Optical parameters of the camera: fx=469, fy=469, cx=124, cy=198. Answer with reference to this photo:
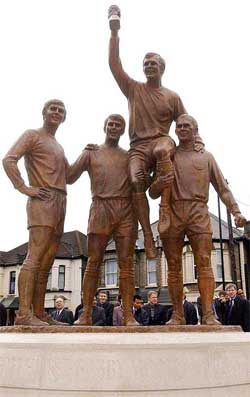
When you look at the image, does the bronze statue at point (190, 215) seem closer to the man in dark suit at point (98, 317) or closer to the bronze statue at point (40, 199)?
the bronze statue at point (40, 199)

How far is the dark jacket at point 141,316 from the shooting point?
765 cm

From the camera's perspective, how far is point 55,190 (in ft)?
18.4

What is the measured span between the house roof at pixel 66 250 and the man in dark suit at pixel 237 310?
2389cm

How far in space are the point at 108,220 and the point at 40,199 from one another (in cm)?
84

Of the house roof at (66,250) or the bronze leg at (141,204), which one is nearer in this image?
the bronze leg at (141,204)

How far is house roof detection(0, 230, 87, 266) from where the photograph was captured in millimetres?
32656

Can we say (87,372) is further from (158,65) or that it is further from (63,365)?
(158,65)

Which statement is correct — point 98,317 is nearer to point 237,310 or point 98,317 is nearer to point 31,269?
point 31,269

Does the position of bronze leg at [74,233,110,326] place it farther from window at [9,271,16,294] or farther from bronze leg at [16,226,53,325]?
window at [9,271,16,294]

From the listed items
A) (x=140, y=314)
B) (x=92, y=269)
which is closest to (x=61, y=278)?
(x=140, y=314)

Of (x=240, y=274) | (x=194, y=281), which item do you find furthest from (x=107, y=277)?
(x=240, y=274)

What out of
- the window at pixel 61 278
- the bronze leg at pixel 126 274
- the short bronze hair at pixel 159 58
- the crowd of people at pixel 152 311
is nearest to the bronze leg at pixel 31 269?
the bronze leg at pixel 126 274

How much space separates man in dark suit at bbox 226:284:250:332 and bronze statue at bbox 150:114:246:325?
3592mm

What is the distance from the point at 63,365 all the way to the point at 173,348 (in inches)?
36.9
